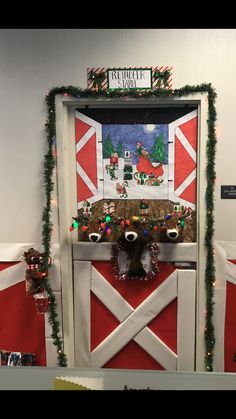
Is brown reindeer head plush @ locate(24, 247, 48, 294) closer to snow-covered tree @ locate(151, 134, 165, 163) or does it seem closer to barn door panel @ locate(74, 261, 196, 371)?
barn door panel @ locate(74, 261, 196, 371)

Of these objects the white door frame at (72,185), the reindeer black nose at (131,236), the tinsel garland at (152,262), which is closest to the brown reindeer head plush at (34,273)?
the white door frame at (72,185)

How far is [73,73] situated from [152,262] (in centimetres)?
146

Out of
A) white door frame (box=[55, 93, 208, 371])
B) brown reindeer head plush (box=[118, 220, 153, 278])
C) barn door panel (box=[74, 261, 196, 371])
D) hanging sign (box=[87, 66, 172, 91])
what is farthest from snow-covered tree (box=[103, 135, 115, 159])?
barn door panel (box=[74, 261, 196, 371])

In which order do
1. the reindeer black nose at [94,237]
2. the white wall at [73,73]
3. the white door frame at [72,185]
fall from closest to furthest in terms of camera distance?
the white wall at [73,73] → the white door frame at [72,185] → the reindeer black nose at [94,237]

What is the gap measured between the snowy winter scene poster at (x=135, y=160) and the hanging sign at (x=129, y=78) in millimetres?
287

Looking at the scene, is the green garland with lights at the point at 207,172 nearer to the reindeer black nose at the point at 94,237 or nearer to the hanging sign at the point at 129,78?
the hanging sign at the point at 129,78

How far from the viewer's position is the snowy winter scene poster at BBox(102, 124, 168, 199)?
106 inches

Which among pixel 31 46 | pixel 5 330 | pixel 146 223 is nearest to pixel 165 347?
pixel 146 223

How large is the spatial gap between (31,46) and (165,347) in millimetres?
2413

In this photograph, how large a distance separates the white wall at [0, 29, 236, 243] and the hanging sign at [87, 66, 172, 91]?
0.04 meters

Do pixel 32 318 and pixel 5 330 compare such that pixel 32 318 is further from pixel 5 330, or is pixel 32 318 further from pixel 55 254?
pixel 55 254

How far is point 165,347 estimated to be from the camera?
281 centimetres

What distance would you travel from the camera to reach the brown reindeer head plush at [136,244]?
263 cm

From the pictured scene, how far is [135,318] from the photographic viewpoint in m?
2.80
